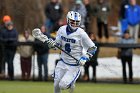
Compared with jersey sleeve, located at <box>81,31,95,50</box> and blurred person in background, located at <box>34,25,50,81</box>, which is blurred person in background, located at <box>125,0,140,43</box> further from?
jersey sleeve, located at <box>81,31,95,50</box>

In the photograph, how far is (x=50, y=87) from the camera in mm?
21250

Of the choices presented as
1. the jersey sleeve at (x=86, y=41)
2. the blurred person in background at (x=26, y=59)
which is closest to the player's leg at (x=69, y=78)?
the jersey sleeve at (x=86, y=41)

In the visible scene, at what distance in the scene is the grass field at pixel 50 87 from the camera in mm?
20281

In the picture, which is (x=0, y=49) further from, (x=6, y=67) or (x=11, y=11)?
(x=11, y=11)

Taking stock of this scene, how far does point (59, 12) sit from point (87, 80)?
124 inches

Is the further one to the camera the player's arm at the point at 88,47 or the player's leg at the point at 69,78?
the player's arm at the point at 88,47

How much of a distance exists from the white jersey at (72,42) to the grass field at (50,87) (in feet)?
10.8

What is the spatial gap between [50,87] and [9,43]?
2.90 metres

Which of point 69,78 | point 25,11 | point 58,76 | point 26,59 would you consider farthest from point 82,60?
point 25,11

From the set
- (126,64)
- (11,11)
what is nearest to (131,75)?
(126,64)

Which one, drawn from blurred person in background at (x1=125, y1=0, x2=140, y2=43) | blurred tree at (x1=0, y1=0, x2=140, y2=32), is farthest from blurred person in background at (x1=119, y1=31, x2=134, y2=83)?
blurred tree at (x1=0, y1=0, x2=140, y2=32)

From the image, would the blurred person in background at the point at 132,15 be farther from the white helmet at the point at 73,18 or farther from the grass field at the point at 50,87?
the white helmet at the point at 73,18

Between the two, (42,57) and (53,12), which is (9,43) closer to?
(42,57)

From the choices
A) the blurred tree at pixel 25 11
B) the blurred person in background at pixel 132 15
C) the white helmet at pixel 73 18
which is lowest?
the white helmet at pixel 73 18
